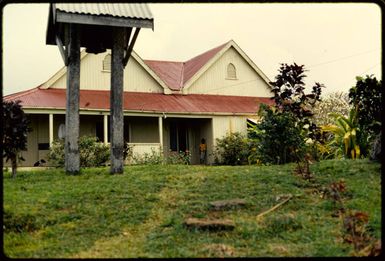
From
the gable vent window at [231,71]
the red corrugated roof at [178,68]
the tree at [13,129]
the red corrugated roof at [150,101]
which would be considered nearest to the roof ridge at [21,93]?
the red corrugated roof at [150,101]

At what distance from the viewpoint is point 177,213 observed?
7.25 metres

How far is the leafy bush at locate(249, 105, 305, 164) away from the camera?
36.9 ft

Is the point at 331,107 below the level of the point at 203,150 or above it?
above

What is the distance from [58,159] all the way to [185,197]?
943 cm

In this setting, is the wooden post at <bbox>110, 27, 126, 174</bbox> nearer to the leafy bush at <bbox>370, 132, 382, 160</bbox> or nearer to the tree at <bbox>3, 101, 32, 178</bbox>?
the tree at <bbox>3, 101, 32, 178</bbox>

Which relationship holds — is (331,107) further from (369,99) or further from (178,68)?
(369,99)

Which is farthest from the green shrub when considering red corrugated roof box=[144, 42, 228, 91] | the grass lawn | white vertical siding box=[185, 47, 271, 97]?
white vertical siding box=[185, 47, 271, 97]

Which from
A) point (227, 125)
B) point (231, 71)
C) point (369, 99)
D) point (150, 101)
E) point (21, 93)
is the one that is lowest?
point (369, 99)

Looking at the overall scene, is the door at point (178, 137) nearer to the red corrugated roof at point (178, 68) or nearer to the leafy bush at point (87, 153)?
the red corrugated roof at point (178, 68)

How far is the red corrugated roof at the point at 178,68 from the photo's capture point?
2442 centimetres

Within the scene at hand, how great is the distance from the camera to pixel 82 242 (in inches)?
245

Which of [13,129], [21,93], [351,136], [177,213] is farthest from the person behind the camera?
[21,93]

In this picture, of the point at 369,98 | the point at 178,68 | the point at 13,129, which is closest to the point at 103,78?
the point at 178,68

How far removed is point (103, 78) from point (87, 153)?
255 inches
